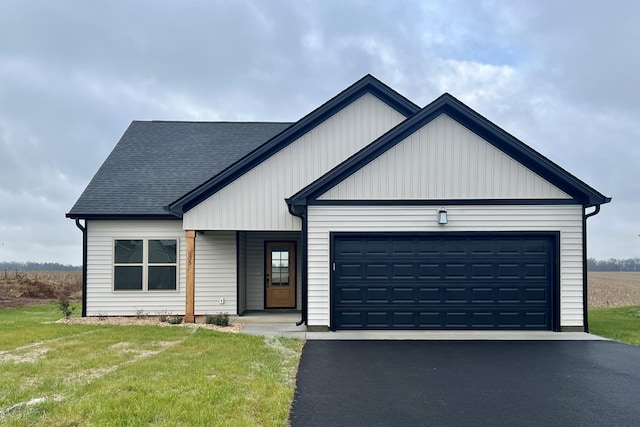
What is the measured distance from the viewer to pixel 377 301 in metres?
11.4

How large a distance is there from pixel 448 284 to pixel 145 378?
7.36 meters

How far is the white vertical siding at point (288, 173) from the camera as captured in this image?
41.0ft

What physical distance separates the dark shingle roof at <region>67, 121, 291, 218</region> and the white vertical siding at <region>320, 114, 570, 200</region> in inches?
222

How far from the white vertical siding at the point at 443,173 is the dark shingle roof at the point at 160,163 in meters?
5.64

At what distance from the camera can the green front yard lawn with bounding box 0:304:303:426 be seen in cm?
505

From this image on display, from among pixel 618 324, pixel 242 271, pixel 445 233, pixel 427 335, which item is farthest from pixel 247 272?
pixel 618 324

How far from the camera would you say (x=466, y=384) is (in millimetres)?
6801

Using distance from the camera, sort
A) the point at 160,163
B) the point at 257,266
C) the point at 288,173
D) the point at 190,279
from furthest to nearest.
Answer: the point at 160,163, the point at 257,266, the point at 288,173, the point at 190,279

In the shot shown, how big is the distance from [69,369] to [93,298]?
23.3 ft

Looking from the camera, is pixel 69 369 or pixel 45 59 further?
pixel 45 59

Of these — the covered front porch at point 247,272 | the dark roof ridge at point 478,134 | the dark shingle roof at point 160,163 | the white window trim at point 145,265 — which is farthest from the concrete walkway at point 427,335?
the dark shingle roof at point 160,163

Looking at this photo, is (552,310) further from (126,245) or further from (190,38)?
(190,38)

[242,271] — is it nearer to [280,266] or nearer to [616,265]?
[280,266]

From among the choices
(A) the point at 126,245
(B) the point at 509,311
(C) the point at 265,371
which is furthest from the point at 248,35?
(C) the point at 265,371
